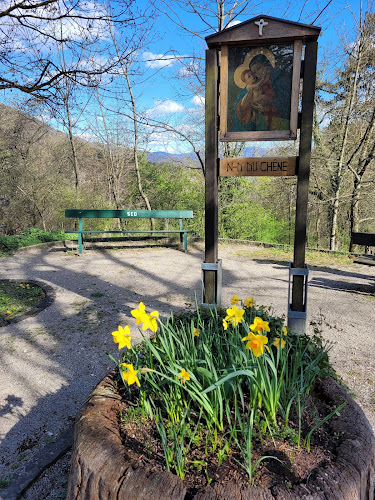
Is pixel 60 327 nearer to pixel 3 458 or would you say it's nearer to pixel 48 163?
pixel 3 458

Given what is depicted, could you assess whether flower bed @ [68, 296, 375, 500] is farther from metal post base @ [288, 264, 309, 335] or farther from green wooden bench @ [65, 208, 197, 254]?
green wooden bench @ [65, 208, 197, 254]

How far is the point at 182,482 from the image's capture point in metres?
1.10

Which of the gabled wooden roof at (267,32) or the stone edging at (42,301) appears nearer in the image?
the gabled wooden roof at (267,32)

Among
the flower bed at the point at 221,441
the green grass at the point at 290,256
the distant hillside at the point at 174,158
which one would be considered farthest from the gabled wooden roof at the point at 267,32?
the distant hillside at the point at 174,158

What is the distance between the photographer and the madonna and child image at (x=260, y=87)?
2982 millimetres

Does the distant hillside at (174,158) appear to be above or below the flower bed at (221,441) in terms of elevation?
above

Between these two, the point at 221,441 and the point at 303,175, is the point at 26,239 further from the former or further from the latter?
the point at 221,441

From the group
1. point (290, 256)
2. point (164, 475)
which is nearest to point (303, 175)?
point (164, 475)

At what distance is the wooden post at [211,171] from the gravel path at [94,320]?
1.07 metres

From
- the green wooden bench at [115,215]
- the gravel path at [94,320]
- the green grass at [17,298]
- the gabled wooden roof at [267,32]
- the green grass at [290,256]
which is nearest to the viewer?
the gravel path at [94,320]

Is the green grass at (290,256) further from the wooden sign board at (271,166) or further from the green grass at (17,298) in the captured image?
the green grass at (17,298)

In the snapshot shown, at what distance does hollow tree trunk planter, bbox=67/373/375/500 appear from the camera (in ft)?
3.42

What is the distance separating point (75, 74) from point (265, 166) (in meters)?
3.29

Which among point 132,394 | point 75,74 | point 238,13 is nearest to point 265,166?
point 132,394
